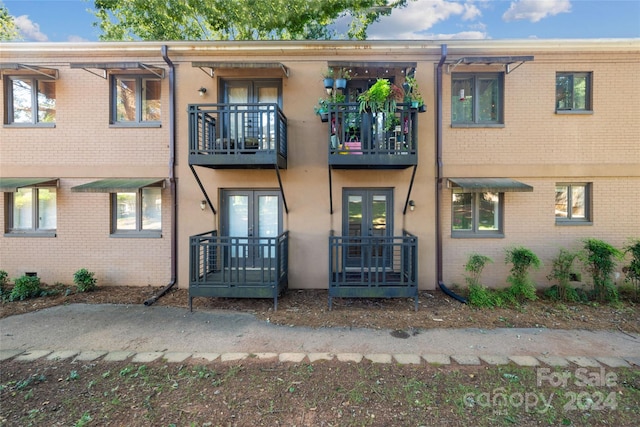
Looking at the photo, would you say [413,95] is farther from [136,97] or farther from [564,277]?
[136,97]

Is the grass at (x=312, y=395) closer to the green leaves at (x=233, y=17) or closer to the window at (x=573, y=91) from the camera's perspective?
the window at (x=573, y=91)

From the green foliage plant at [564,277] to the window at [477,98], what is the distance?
347 centimetres

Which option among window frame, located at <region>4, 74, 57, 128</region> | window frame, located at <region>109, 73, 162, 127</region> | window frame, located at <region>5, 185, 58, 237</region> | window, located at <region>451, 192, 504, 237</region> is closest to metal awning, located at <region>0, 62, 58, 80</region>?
window frame, located at <region>4, 74, 57, 128</region>

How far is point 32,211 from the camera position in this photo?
6.99 metres

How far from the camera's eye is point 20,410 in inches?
113

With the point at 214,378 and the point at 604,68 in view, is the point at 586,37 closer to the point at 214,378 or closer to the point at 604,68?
the point at 604,68

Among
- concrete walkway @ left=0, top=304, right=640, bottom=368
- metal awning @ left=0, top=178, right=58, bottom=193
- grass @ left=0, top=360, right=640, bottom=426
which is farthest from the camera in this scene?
metal awning @ left=0, top=178, right=58, bottom=193

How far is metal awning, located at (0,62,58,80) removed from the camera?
637 centimetres

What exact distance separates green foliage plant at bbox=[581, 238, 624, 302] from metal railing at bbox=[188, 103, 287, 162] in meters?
7.20

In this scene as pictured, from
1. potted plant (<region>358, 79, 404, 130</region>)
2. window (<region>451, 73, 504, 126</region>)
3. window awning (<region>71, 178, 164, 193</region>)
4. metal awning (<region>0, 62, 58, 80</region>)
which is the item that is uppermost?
metal awning (<region>0, 62, 58, 80</region>)

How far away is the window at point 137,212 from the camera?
692cm

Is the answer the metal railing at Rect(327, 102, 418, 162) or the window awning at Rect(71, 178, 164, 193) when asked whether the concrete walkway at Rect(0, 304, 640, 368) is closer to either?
the window awning at Rect(71, 178, 164, 193)

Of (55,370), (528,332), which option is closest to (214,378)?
(55,370)

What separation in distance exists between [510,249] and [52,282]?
37.6 ft
